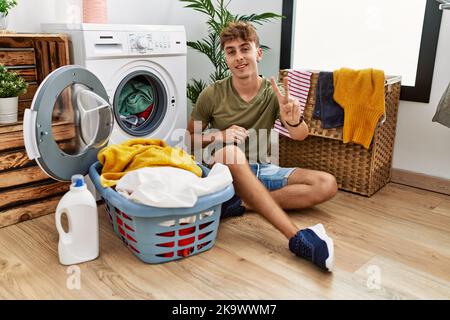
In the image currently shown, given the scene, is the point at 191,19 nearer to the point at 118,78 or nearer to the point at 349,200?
the point at 118,78

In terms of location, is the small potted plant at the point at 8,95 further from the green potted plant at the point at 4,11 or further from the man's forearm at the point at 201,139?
the man's forearm at the point at 201,139

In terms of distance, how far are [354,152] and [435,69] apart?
0.61 metres

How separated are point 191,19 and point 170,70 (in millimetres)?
699

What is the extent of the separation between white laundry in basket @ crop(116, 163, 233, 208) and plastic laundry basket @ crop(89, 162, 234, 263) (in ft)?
0.09

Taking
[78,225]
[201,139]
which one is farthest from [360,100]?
[78,225]

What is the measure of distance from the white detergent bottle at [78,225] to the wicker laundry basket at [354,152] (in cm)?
131

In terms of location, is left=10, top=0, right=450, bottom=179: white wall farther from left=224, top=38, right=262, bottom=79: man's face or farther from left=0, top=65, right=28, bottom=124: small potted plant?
left=224, top=38, right=262, bottom=79: man's face

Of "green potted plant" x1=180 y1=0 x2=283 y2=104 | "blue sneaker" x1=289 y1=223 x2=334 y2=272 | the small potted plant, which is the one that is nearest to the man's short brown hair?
"green potted plant" x1=180 y1=0 x2=283 y2=104

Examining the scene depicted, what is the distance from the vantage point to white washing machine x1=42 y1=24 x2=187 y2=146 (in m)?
1.95

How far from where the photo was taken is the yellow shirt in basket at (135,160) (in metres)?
1.54

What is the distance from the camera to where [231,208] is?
1.91m

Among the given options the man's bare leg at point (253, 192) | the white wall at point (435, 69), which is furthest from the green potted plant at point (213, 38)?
the man's bare leg at point (253, 192)
